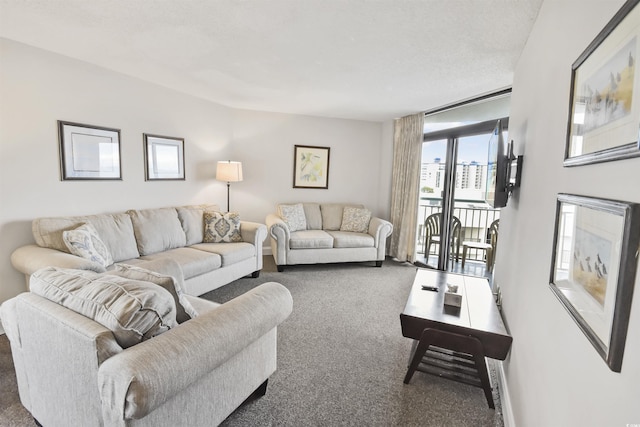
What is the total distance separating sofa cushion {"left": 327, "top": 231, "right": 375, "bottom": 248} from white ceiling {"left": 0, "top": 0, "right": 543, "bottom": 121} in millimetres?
2000

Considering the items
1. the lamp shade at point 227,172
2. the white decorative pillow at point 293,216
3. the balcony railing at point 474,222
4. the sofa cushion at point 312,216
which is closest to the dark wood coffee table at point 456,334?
the balcony railing at point 474,222

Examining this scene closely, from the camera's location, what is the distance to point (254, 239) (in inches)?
155

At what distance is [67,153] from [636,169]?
3.77 metres

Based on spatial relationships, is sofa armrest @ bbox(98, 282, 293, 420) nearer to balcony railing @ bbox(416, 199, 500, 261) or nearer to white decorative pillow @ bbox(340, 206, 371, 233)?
white decorative pillow @ bbox(340, 206, 371, 233)

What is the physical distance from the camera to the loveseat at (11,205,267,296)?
97.2 inches

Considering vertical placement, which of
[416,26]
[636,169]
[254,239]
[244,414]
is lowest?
[244,414]

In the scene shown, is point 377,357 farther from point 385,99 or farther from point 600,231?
point 385,99

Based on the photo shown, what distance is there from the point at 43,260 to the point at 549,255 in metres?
3.17

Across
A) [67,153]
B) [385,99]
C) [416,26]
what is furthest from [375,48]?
[67,153]

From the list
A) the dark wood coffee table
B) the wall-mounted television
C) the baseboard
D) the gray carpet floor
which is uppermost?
the wall-mounted television

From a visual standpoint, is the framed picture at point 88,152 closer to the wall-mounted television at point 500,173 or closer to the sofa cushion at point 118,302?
the sofa cushion at point 118,302

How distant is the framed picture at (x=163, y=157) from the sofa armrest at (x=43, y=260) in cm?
143

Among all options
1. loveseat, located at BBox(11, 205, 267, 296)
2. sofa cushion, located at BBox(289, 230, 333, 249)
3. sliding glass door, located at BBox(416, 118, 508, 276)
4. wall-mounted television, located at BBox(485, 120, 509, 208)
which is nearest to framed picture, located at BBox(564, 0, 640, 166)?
wall-mounted television, located at BBox(485, 120, 509, 208)

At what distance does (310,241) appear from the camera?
438 centimetres
